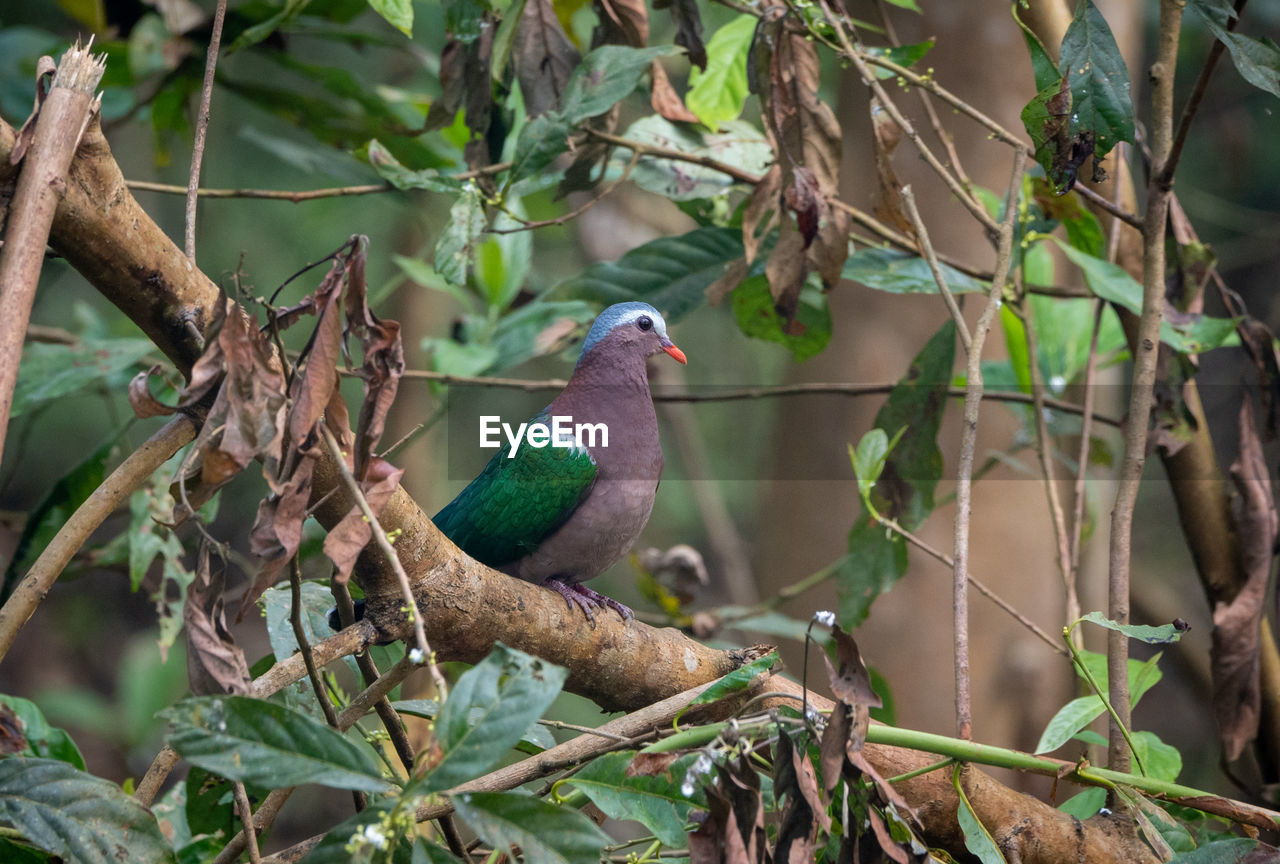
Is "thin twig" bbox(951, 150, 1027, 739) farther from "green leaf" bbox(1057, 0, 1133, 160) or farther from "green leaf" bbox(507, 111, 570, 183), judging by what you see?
"green leaf" bbox(507, 111, 570, 183)

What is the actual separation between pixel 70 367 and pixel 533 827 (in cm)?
280

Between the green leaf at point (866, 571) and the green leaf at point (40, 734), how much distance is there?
6.68 feet

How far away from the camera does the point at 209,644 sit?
1446 mm

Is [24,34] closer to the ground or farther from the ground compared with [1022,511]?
farther from the ground

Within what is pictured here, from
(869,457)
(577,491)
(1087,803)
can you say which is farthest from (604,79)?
(1087,803)

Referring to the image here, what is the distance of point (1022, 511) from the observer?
4215mm

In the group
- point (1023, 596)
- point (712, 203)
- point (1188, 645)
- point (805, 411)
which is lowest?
point (1188, 645)

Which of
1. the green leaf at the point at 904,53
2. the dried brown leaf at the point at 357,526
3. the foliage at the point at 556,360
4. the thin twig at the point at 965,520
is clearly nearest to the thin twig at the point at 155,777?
the foliage at the point at 556,360

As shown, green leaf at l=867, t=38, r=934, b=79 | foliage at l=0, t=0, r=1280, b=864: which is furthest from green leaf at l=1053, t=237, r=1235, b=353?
green leaf at l=867, t=38, r=934, b=79

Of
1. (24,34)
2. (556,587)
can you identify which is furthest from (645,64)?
(24,34)

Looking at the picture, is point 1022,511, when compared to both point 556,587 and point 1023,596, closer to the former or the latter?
point 1023,596

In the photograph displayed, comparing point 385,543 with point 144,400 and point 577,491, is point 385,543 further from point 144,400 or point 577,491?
point 577,491

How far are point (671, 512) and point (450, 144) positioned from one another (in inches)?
181

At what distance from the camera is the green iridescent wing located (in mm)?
2607
